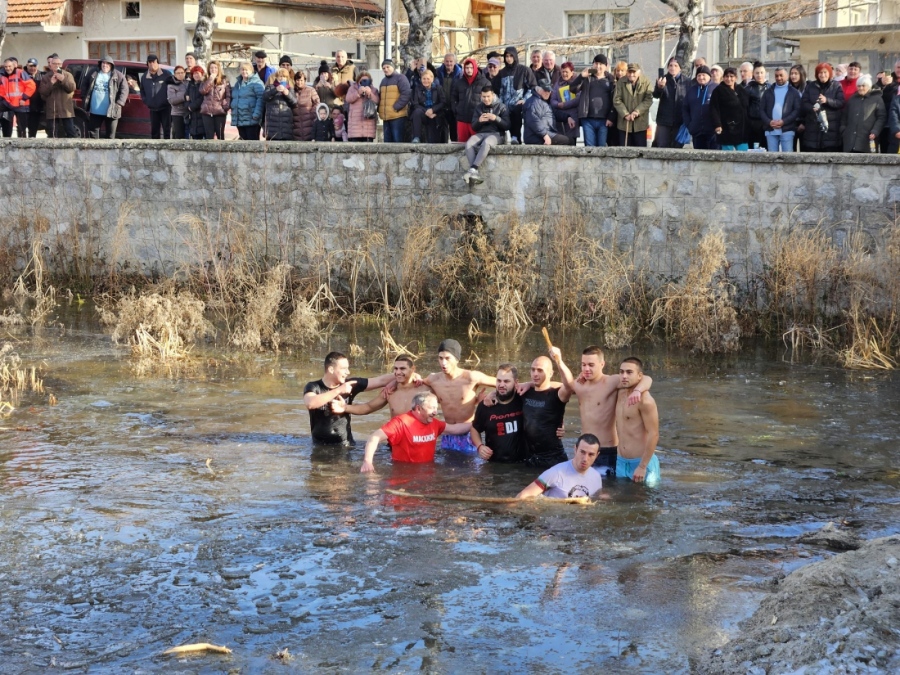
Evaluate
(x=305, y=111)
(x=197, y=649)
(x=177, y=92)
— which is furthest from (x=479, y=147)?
(x=197, y=649)

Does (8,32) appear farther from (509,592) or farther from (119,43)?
(509,592)

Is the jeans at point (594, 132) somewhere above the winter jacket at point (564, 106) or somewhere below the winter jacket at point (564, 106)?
below

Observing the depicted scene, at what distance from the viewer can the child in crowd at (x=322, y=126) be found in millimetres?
17766

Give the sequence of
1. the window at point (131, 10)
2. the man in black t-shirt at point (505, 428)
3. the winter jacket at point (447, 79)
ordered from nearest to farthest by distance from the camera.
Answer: the man in black t-shirt at point (505, 428) → the winter jacket at point (447, 79) → the window at point (131, 10)

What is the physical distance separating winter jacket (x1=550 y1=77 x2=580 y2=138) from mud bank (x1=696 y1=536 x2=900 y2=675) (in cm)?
995

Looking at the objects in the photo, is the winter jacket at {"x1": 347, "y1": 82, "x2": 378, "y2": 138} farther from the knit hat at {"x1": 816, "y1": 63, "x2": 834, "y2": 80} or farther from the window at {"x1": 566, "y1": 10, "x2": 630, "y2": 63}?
the window at {"x1": 566, "y1": 10, "x2": 630, "y2": 63}

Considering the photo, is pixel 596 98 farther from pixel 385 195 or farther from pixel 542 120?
pixel 385 195

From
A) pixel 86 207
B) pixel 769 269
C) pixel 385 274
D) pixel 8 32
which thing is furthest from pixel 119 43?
pixel 769 269

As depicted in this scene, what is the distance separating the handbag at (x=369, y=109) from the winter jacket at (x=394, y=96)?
97 mm

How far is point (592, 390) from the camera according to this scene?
34.9 ft

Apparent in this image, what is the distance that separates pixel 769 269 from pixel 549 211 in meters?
3.00

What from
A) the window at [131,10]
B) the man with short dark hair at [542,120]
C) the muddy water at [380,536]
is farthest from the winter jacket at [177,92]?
the window at [131,10]

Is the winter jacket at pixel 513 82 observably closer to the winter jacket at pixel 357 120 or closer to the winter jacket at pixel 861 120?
the winter jacket at pixel 357 120

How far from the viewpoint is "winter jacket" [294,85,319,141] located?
17.8 m
